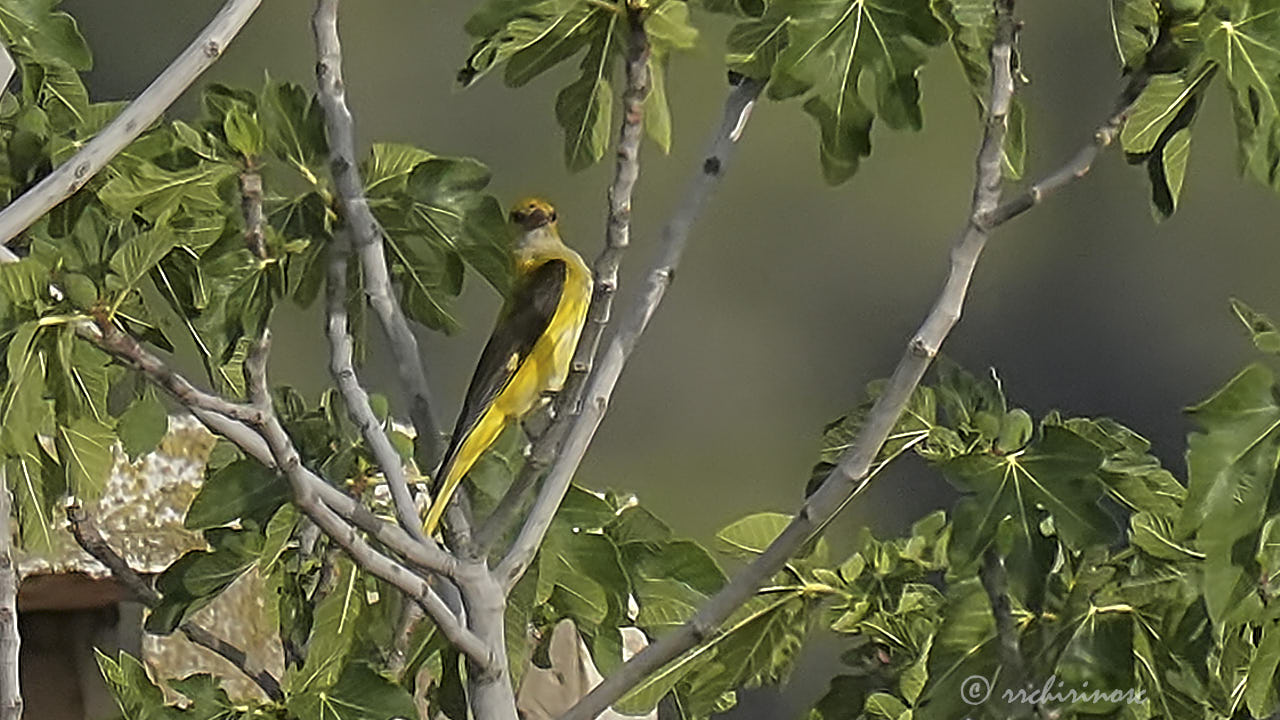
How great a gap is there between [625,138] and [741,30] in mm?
75

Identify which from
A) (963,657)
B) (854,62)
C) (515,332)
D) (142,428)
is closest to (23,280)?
(142,428)

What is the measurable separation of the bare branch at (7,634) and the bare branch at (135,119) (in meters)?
0.16

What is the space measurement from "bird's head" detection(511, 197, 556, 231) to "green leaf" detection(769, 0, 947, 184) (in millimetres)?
881

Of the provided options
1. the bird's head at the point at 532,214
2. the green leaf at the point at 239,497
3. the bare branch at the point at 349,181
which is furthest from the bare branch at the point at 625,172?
the bird's head at the point at 532,214

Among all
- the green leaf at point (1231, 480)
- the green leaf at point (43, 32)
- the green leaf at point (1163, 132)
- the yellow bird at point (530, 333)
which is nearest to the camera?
the green leaf at point (1231, 480)

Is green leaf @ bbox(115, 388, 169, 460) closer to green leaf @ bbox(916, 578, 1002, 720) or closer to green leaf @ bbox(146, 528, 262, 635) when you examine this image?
green leaf @ bbox(146, 528, 262, 635)

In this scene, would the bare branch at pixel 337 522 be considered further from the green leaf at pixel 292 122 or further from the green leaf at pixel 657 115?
the green leaf at pixel 657 115

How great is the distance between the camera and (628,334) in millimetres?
803

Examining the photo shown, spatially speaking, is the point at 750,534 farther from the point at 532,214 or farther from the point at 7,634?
the point at 532,214

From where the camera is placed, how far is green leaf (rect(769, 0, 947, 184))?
682 millimetres

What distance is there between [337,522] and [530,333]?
26.3 inches

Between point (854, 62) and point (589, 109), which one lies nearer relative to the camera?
point (854, 62)

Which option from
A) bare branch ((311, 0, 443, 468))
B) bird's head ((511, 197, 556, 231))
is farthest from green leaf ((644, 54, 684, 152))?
bird's head ((511, 197, 556, 231))

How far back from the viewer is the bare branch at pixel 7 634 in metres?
0.87
